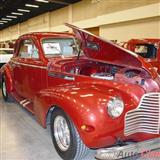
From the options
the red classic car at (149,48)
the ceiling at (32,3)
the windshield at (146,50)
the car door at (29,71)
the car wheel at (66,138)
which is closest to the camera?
the car wheel at (66,138)

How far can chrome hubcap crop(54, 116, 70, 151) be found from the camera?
9.56ft

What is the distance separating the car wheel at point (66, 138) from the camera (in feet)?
8.90

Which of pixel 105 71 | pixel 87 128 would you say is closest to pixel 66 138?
pixel 87 128

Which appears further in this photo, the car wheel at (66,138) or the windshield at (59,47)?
the windshield at (59,47)

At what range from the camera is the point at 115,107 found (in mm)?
2531

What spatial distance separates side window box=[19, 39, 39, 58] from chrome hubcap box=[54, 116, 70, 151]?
4.93 feet

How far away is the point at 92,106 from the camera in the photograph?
2.53m

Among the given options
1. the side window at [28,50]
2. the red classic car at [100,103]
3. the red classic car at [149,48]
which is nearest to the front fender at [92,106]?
the red classic car at [100,103]

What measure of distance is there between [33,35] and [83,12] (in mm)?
11788

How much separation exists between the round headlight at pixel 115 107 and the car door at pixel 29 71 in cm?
162

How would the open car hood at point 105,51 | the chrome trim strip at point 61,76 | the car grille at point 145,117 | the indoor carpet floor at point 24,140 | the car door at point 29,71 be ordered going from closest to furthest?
the car grille at point 145,117, the open car hood at point 105,51, the indoor carpet floor at point 24,140, the chrome trim strip at point 61,76, the car door at point 29,71

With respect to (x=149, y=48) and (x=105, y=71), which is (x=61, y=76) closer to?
(x=105, y=71)

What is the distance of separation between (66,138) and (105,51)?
1.19 meters

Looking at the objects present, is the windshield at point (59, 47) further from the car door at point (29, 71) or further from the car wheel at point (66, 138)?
the car wheel at point (66, 138)
